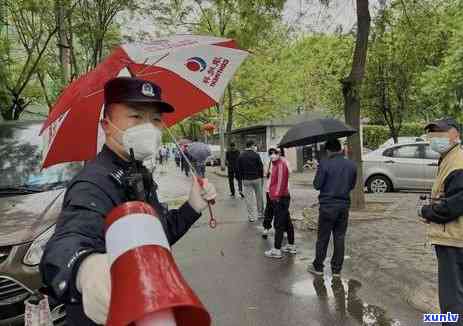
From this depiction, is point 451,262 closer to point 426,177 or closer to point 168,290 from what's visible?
point 168,290

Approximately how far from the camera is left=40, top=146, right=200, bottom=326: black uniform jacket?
120cm

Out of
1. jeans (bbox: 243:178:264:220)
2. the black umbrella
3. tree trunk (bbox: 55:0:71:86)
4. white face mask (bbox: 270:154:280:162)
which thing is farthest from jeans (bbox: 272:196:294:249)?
tree trunk (bbox: 55:0:71:86)

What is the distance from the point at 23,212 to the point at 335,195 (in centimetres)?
367

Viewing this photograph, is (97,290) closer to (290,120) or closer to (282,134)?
(282,134)

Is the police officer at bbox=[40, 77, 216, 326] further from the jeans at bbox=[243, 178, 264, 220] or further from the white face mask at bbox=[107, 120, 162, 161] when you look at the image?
the jeans at bbox=[243, 178, 264, 220]

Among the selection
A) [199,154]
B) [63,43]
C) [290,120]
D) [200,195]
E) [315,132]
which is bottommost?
[200,195]

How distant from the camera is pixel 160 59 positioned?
278 cm

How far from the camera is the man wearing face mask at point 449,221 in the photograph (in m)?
3.46

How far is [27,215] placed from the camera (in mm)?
4059

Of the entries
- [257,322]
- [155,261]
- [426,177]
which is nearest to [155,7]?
[426,177]

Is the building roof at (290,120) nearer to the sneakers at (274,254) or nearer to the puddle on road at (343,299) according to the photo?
the sneakers at (274,254)

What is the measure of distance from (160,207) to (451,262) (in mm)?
2598

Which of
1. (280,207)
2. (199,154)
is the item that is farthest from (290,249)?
(199,154)

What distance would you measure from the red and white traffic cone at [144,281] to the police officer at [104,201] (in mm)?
81
